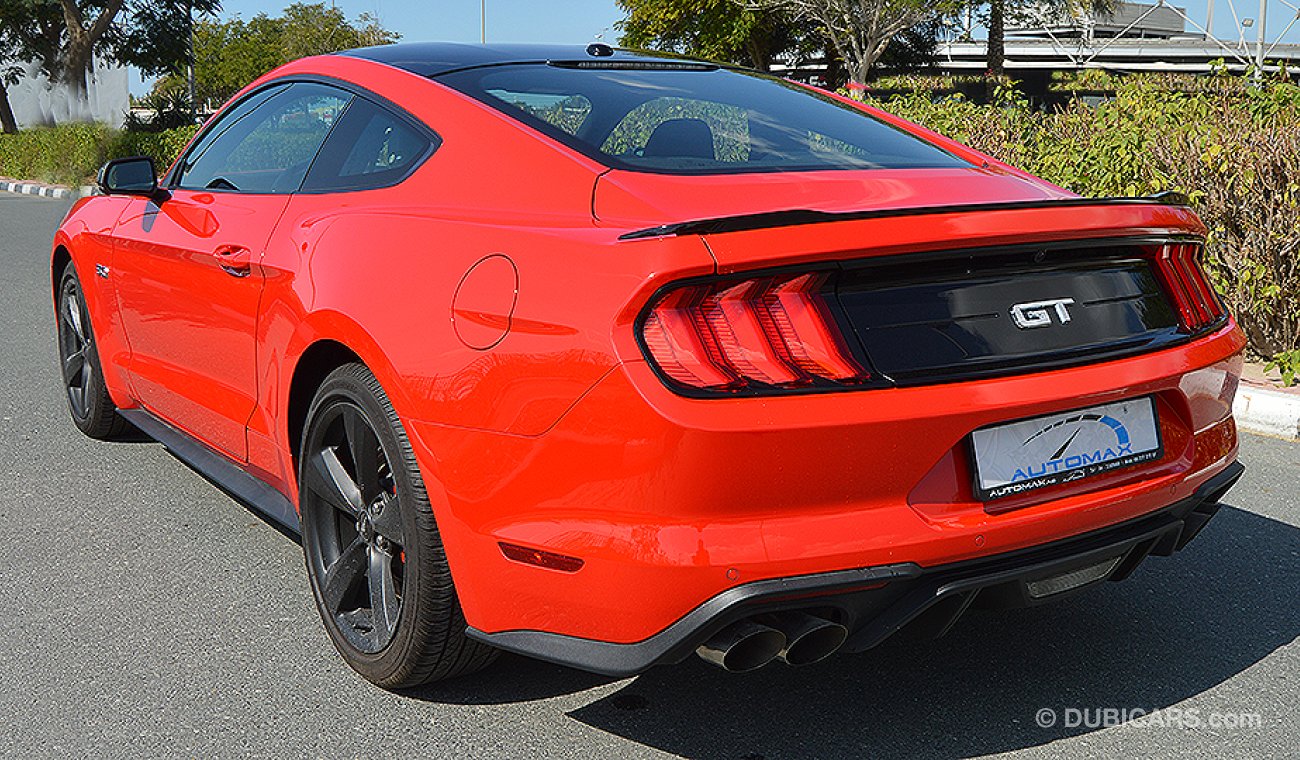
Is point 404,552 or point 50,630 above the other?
point 404,552

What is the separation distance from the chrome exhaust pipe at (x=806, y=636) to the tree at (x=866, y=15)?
4152 centimetres

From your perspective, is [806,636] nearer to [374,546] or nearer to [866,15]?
[374,546]

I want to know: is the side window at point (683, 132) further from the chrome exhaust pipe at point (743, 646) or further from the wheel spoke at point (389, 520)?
the chrome exhaust pipe at point (743, 646)

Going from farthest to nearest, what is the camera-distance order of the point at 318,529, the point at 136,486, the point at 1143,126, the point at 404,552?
the point at 1143,126
the point at 136,486
the point at 318,529
the point at 404,552

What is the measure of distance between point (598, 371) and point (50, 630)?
1965mm

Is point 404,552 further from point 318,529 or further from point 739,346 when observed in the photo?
point 739,346

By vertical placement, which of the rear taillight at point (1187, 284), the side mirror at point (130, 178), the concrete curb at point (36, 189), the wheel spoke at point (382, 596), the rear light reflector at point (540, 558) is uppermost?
the side mirror at point (130, 178)

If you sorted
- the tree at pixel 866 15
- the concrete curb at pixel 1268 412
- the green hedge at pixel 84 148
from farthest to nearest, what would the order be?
the tree at pixel 866 15
the green hedge at pixel 84 148
the concrete curb at pixel 1268 412

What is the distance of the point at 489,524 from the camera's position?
2592mm

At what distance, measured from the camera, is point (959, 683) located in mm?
3076

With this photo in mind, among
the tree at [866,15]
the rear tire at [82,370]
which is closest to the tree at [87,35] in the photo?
the tree at [866,15]

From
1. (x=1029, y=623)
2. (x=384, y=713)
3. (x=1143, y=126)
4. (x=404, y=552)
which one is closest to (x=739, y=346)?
(x=404, y=552)

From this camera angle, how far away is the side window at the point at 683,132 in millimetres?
2941

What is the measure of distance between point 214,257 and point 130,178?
0.93 metres
